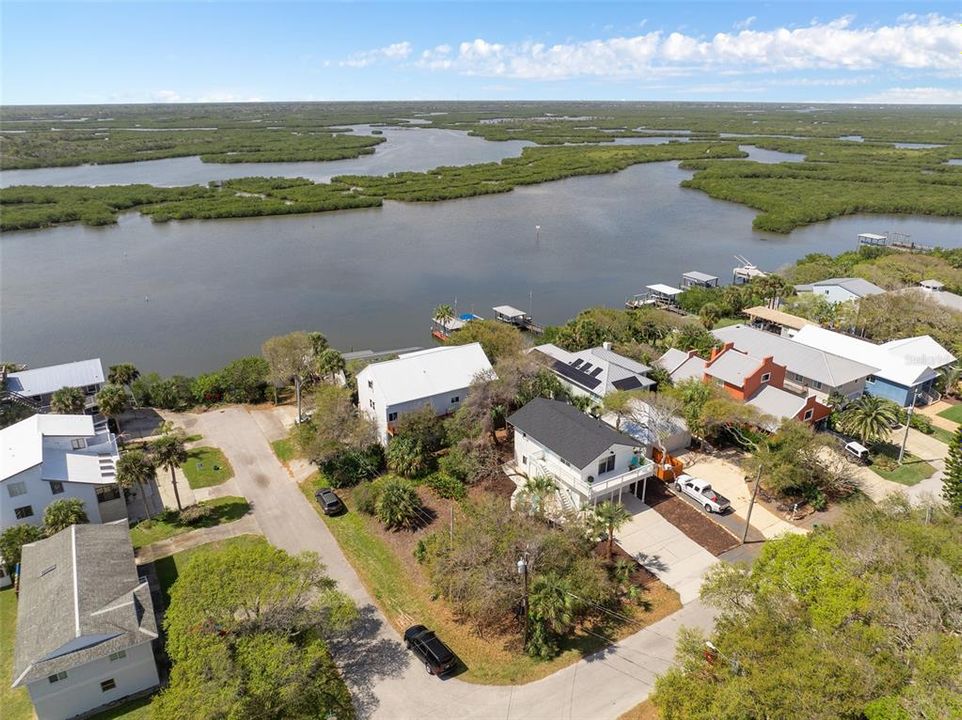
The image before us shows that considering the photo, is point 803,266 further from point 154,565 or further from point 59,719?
point 59,719

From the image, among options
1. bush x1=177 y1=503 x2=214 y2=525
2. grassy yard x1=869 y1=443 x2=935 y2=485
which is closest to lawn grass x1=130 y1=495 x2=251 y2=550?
bush x1=177 y1=503 x2=214 y2=525

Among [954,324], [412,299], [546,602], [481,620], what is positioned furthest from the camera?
[412,299]

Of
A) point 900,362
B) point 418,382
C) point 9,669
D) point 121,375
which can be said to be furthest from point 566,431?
point 121,375

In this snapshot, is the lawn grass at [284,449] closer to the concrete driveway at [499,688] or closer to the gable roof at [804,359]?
the concrete driveway at [499,688]

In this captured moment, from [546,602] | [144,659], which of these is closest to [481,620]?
[546,602]

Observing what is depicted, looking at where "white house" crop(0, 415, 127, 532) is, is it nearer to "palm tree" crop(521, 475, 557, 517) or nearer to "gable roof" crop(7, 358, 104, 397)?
"gable roof" crop(7, 358, 104, 397)
